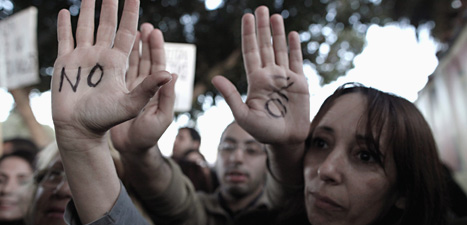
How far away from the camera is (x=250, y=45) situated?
1562mm

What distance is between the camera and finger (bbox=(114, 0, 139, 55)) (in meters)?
1.15

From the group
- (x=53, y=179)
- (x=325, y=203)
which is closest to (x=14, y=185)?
(x=53, y=179)

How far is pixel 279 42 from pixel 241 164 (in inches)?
52.1

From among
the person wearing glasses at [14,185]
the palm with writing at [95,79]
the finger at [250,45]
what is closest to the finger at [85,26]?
the palm with writing at [95,79]

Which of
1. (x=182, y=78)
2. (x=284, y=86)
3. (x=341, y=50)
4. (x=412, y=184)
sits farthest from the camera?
(x=341, y=50)

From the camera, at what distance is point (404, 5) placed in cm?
653

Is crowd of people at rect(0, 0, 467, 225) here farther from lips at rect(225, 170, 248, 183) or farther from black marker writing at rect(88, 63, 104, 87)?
lips at rect(225, 170, 248, 183)

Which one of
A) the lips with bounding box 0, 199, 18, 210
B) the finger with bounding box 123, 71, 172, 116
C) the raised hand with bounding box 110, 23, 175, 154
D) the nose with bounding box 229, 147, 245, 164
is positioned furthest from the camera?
the nose with bounding box 229, 147, 245, 164

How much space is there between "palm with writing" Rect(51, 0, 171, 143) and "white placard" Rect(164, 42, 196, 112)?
1260mm

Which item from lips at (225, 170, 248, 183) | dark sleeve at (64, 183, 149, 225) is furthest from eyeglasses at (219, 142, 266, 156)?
dark sleeve at (64, 183, 149, 225)

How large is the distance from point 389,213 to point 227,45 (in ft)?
16.0

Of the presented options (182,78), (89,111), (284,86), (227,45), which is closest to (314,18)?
(227,45)

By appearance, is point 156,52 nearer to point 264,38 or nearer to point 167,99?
point 167,99

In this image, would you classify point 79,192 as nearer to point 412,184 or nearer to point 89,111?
point 89,111
